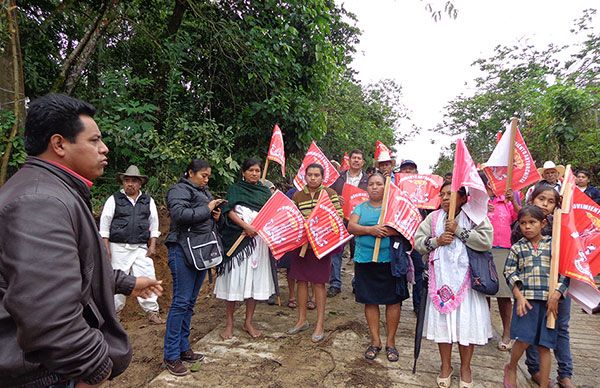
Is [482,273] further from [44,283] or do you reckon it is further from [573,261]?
[44,283]

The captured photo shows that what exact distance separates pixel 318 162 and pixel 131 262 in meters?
2.67

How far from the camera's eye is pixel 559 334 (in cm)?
306

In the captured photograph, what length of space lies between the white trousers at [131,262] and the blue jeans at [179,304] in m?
1.19

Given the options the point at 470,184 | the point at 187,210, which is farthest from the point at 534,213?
the point at 187,210

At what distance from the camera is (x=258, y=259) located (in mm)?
3988

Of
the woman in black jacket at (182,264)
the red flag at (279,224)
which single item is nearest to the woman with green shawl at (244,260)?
the red flag at (279,224)

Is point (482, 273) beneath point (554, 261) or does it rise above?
beneath

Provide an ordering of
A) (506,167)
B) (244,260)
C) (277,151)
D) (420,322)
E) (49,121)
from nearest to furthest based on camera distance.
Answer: (49,121), (420,322), (506,167), (244,260), (277,151)

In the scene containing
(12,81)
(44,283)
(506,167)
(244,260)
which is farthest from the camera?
(12,81)

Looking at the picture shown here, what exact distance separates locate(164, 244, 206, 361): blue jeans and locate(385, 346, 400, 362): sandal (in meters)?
1.89

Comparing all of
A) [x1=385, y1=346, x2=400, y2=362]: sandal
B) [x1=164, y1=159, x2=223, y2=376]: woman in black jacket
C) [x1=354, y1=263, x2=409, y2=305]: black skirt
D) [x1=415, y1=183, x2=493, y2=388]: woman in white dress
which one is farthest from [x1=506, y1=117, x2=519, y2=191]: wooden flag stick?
[x1=164, y1=159, x2=223, y2=376]: woman in black jacket

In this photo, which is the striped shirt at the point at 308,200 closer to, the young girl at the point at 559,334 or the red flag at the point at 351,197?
the red flag at the point at 351,197

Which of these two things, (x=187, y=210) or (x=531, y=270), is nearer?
(x=531, y=270)

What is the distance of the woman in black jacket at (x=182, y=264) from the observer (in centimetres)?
321
